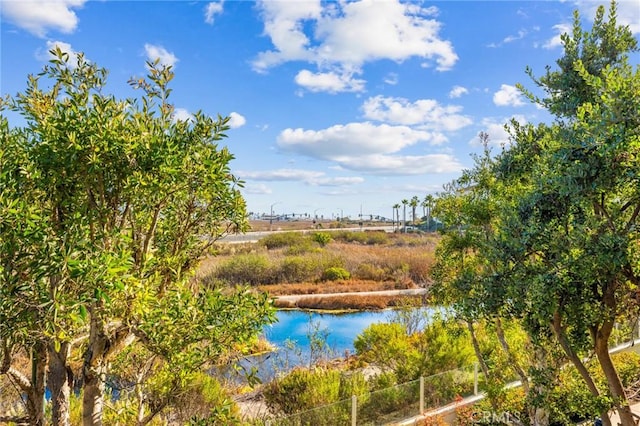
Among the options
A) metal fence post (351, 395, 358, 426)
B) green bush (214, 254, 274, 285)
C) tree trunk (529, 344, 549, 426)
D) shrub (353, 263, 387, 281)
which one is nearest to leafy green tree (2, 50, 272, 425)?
metal fence post (351, 395, 358, 426)

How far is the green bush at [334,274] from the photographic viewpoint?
1064 inches

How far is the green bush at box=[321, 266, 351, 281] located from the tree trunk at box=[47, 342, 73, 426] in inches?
959

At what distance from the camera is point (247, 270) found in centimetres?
2592

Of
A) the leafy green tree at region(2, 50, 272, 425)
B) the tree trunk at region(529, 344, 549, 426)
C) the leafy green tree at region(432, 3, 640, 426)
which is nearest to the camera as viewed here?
the leafy green tree at region(2, 50, 272, 425)

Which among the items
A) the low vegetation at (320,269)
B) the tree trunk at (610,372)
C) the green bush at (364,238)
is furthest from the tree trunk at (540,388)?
the green bush at (364,238)

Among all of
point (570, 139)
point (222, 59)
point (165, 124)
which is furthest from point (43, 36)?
point (570, 139)

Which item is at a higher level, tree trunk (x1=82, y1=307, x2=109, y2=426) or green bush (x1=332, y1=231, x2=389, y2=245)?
tree trunk (x1=82, y1=307, x2=109, y2=426)

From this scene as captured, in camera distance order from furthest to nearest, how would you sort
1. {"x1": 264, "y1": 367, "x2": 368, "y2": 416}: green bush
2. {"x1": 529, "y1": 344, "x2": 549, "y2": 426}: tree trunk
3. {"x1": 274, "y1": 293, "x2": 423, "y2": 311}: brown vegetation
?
{"x1": 274, "y1": 293, "x2": 423, "y2": 311}: brown vegetation
{"x1": 264, "y1": 367, "x2": 368, "y2": 416}: green bush
{"x1": 529, "y1": 344, "x2": 549, "y2": 426}: tree trunk

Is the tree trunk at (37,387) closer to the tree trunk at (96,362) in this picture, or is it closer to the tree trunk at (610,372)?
the tree trunk at (96,362)

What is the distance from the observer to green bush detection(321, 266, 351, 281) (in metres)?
27.0

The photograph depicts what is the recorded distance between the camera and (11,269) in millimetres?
1904

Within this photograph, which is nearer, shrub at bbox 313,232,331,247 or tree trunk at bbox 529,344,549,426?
tree trunk at bbox 529,344,549,426

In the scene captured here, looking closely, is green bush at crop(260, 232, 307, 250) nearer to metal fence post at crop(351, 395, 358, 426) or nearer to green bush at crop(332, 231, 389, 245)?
green bush at crop(332, 231, 389, 245)

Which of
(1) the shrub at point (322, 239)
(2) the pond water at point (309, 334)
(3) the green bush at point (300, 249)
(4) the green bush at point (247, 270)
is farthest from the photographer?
(1) the shrub at point (322, 239)
